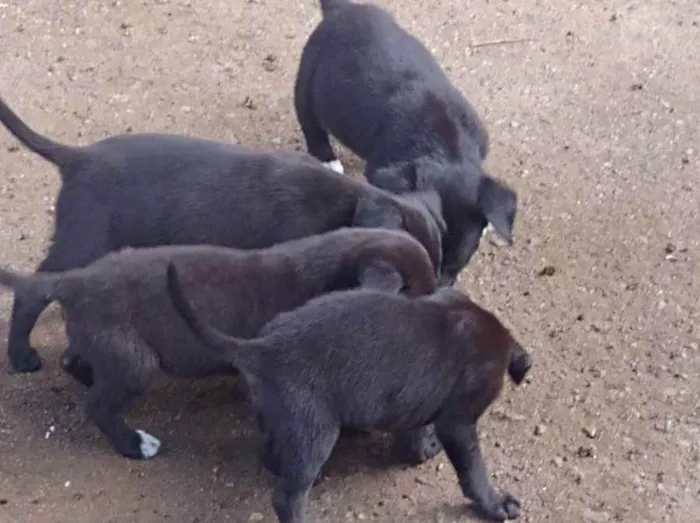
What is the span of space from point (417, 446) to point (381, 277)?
0.59m

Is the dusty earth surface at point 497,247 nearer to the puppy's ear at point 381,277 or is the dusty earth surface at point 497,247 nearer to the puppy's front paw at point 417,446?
the puppy's front paw at point 417,446

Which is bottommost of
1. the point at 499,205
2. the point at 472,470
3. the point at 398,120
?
the point at 472,470

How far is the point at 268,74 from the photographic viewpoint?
19.5ft

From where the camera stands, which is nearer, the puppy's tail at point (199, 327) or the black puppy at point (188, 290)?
the puppy's tail at point (199, 327)

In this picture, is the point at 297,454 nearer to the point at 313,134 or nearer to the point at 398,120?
the point at 398,120

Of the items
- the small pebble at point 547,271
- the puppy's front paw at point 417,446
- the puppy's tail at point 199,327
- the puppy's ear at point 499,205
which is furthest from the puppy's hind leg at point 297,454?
the small pebble at point 547,271

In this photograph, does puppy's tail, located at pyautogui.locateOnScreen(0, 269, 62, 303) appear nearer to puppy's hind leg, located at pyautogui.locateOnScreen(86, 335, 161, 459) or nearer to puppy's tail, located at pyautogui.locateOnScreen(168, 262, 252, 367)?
puppy's hind leg, located at pyautogui.locateOnScreen(86, 335, 161, 459)

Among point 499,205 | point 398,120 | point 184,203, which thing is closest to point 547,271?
point 499,205

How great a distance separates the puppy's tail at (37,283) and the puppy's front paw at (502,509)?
150 cm

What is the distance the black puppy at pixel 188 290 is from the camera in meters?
3.63

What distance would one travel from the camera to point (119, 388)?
12.2ft

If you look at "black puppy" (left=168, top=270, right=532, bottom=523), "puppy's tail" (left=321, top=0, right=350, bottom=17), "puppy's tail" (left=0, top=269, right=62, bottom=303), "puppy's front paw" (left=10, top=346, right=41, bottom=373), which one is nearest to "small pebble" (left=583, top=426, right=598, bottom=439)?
"black puppy" (left=168, top=270, right=532, bottom=523)

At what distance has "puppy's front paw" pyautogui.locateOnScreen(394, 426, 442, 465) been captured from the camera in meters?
3.87

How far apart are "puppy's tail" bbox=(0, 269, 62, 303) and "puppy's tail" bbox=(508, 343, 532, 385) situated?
1429mm
